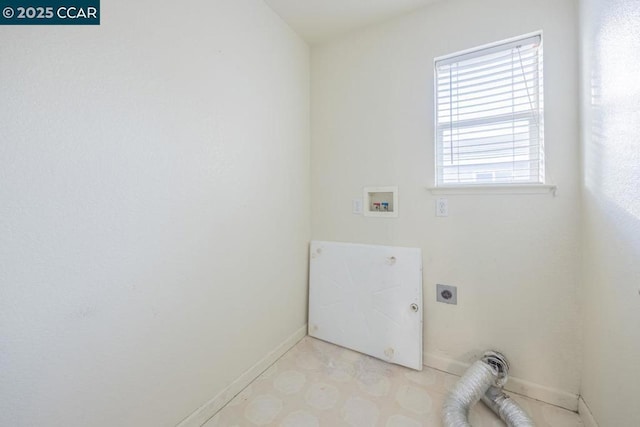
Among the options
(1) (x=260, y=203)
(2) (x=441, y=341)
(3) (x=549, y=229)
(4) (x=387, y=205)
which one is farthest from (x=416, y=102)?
(2) (x=441, y=341)

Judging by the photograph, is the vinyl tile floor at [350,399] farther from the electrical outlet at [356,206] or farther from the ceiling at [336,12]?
the ceiling at [336,12]

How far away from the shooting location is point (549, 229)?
1.49 metres

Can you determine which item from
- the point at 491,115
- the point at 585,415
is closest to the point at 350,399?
the point at 585,415

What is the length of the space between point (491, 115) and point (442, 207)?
642mm

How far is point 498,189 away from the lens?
160 centimetres

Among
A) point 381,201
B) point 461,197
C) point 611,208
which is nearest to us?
point 611,208

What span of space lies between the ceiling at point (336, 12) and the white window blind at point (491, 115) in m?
0.48

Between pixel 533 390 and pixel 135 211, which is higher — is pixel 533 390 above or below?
below

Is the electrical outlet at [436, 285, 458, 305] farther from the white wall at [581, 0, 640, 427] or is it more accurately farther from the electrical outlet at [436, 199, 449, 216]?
the white wall at [581, 0, 640, 427]

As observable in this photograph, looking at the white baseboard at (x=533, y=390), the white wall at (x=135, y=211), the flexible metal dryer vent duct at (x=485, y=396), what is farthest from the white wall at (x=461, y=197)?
the white wall at (x=135, y=211)

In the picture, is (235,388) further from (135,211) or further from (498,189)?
(498,189)

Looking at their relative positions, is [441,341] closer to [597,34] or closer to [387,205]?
[387,205]

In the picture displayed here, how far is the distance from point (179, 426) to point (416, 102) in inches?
92.2

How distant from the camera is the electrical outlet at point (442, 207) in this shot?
1757 millimetres
